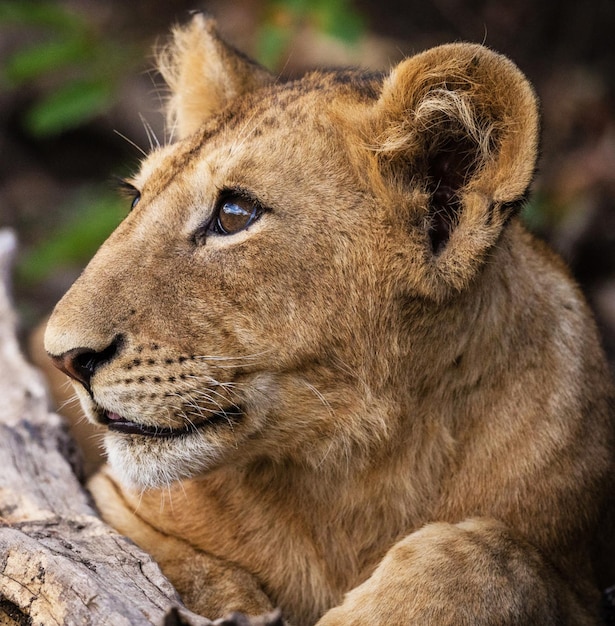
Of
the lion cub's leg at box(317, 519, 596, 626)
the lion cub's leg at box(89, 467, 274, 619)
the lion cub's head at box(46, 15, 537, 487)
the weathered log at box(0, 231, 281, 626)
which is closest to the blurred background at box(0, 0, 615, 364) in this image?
the weathered log at box(0, 231, 281, 626)

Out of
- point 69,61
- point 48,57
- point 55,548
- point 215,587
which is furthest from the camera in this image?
point 69,61

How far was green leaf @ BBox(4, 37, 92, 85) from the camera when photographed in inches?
267

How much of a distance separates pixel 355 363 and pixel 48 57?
4477 mm

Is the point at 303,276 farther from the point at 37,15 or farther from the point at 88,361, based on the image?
the point at 37,15

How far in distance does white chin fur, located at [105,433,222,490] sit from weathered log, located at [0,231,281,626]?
26 cm

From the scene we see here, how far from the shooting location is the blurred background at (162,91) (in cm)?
699

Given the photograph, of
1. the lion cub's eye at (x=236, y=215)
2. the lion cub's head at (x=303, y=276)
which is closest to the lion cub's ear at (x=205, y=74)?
the lion cub's head at (x=303, y=276)

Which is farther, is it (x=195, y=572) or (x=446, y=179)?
(x=195, y=572)

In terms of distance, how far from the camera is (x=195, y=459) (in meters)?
3.16

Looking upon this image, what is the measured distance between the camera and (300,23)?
680cm

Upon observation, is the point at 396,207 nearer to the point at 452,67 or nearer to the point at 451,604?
the point at 452,67

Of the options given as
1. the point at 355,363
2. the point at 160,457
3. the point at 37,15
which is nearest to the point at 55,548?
the point at 160,457

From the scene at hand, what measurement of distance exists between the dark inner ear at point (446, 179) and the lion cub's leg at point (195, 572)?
4.44 ft

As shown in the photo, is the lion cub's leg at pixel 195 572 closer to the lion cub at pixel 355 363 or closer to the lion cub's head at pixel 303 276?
the lion cub at pixel 355 363
